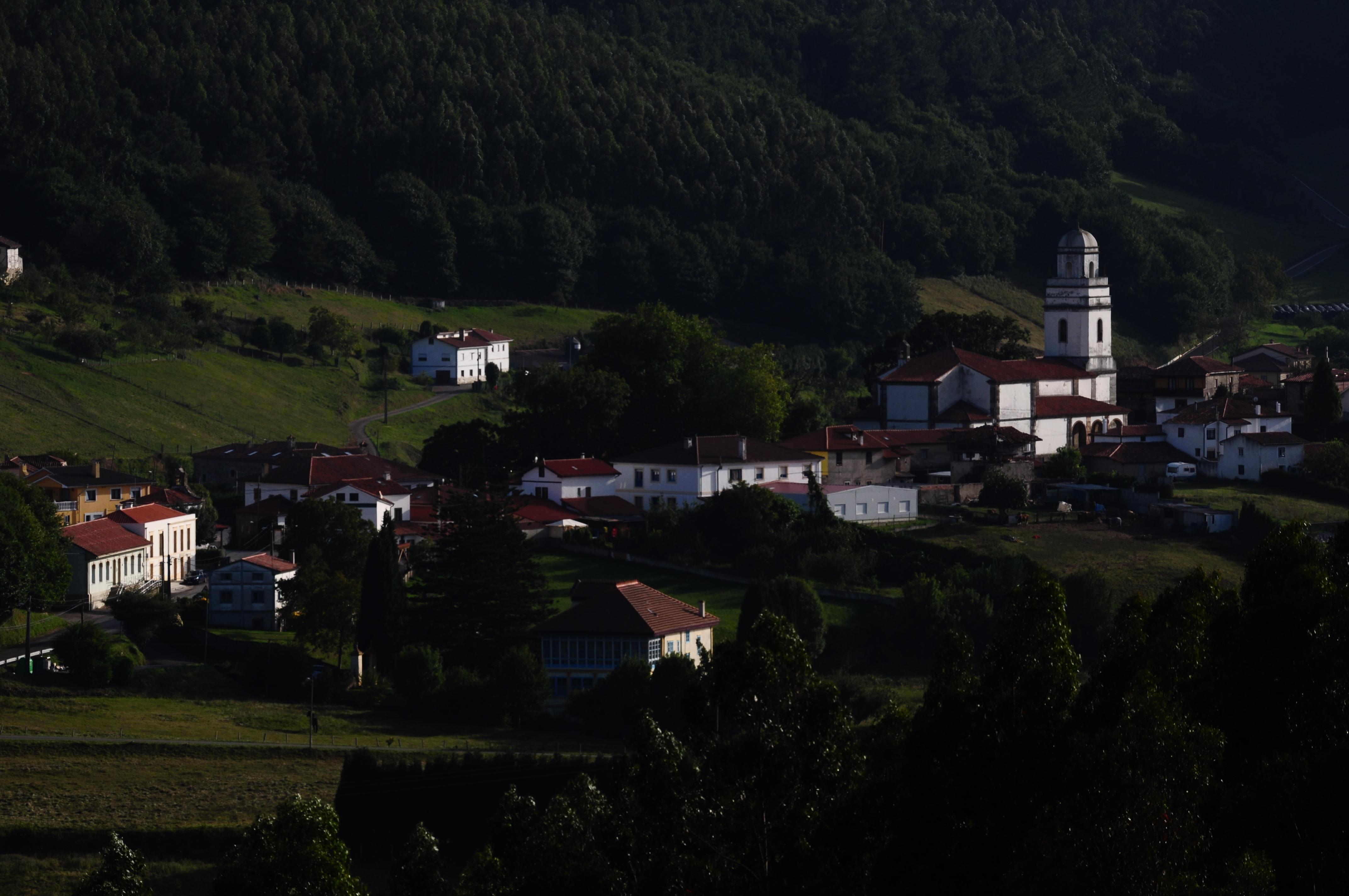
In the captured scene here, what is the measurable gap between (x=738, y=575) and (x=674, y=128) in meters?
76.3

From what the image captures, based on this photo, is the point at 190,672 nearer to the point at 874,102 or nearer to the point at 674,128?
the point at 674,128

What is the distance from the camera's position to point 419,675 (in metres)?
47.3

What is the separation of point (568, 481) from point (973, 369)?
15524 mm

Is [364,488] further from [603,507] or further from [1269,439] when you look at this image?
[1269,439]

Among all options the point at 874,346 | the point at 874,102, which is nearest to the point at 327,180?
the point at 874,346

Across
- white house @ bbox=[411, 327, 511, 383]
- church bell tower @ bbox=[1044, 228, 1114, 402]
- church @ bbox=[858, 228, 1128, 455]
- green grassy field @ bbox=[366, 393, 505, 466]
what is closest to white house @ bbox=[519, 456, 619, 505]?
green grassy field @ bbox=[366, 393, 505, 466]

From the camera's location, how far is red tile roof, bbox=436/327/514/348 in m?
90.8

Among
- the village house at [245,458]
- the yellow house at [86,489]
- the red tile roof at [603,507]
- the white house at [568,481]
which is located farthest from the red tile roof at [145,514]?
the red tile roof at [603,507]

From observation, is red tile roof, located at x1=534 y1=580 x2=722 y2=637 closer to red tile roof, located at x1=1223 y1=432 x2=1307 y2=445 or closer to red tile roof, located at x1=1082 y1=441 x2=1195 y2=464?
red tile roof, located at x1=1082 y1=441 x2=1195 y2=464

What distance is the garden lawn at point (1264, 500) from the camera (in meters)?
59.9

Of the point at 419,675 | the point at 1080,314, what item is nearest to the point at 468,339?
the point at 1080,314

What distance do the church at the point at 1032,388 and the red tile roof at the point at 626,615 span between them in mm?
19635

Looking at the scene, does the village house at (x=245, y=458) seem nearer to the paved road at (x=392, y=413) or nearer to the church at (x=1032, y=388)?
the paved road at (x=392, y=413)

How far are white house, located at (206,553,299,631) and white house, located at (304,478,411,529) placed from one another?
6.48 m
